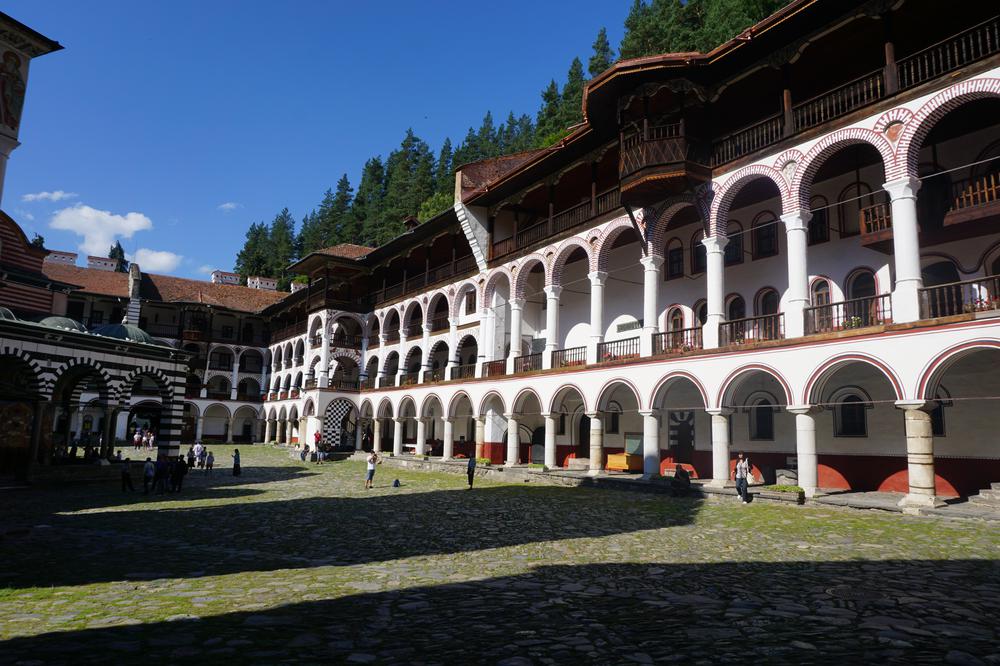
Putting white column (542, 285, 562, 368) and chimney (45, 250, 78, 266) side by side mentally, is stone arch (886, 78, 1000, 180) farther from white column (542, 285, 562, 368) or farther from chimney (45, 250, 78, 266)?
chimney (45, 250, 78, 266)

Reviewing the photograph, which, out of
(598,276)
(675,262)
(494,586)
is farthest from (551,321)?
(494,586)

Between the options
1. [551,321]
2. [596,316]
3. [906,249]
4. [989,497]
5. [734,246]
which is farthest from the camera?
[551,321]

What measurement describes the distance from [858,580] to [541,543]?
4.40 meters

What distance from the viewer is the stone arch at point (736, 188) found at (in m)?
16.8

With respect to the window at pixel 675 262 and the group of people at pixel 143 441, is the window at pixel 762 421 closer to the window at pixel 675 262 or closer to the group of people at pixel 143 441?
the window at pixel 675 262

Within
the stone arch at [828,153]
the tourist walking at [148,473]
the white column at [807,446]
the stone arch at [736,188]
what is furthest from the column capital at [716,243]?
the tourist walking at [148,473]

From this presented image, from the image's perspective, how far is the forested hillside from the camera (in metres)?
41.5

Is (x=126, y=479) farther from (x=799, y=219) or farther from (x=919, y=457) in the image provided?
(x=919, y=457)

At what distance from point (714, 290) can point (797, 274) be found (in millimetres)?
2432

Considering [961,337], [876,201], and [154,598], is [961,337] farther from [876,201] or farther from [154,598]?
[154,598]

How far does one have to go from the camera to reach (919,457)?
13.2 metres

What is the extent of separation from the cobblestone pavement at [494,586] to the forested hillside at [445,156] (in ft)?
107

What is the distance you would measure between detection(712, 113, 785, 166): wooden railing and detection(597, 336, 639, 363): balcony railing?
623cm

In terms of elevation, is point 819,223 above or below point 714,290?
above
